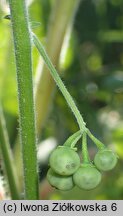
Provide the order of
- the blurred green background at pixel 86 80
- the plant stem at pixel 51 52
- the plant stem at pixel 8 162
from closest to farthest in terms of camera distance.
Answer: the plant stem at pixel 8 162 → the plant stem at pixel 51 52 → the blurred green background at pixel 86 80

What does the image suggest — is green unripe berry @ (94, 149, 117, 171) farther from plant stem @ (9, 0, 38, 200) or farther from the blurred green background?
the blurred green background

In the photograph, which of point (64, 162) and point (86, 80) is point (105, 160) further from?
point (86, 80)

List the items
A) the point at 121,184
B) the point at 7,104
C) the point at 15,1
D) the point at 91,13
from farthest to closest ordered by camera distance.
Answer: the point at 91,13 < the point at 121,184 < the point at 7,104 < the point at 15,1

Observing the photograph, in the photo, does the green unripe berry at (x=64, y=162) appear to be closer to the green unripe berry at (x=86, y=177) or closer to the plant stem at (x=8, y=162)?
the green unripe berry at (x=86, y=177)

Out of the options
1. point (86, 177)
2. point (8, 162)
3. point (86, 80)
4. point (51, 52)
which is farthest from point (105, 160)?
point (86, 80)

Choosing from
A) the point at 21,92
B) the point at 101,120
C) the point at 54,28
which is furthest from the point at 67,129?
the point at 21,92

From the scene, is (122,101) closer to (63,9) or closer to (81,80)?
(81,80)

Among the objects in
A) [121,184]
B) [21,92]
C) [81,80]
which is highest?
[21,92]

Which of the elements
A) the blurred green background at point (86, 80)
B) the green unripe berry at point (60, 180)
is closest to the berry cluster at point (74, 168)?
the green unripe berry at point (60, 180)
